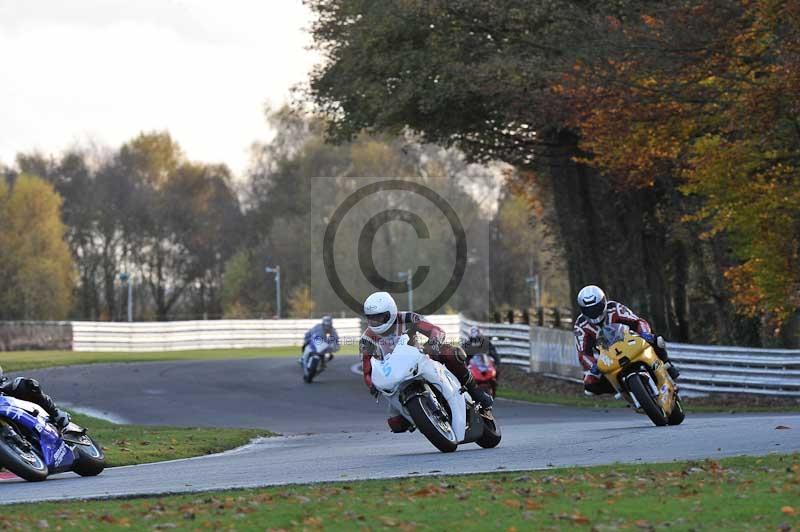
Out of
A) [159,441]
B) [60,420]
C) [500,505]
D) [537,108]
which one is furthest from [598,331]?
[537,108]

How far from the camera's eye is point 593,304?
645 inches

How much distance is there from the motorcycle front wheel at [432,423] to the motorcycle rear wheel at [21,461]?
11.0 feet

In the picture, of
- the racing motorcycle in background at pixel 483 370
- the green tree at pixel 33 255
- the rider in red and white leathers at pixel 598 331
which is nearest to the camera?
the rider in red and white leathers at pixel 598 331

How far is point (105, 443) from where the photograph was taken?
18.5 m

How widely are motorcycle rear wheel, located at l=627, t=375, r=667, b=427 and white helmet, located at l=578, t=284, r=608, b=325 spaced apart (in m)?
0.85

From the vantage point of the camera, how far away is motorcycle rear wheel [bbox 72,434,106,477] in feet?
44.5

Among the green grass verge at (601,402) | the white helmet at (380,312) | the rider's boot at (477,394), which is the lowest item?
the green grass verge at (601,402)

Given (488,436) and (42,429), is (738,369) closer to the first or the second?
(488,436)

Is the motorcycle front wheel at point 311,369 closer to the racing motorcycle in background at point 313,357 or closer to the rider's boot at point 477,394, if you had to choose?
the racing motorcycle in background at point 313,357

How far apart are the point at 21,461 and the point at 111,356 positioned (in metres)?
42.4

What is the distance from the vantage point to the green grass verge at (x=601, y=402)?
85.3 ft

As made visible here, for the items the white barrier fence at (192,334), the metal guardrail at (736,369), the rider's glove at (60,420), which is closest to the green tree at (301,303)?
the white barrier fence at (192,334)

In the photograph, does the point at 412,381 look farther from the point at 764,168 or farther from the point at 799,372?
the point at 764,168

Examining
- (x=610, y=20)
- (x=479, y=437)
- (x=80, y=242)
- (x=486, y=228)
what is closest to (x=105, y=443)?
(x=479, y=437)
